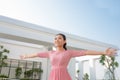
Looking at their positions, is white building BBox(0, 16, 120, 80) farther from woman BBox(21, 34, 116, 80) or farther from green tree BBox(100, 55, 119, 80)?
woman BBox(21, 34, 116, 80)

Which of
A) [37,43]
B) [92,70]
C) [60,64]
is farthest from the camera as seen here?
[92,70]

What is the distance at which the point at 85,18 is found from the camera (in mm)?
9875

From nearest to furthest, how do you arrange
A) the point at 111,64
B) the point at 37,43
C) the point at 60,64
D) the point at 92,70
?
the point at 60,64
the point at 37,43
the point at 111,64
the point at 92,70

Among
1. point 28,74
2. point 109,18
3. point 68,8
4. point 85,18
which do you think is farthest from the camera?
point 28,74

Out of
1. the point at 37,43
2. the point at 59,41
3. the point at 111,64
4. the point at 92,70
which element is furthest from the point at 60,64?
the point at 92,70

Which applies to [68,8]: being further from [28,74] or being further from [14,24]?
[28,74]

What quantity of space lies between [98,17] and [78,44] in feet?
6.27

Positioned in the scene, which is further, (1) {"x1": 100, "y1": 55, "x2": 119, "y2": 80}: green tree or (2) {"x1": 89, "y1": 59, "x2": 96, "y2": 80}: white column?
(2) {"x1": 89, "y1": 59, "x2": 96, "y2": 80}: white column

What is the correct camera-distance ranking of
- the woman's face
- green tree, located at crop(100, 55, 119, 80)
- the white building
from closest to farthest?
1. the woman's face
2. the white building
3. green tree, located at crop(100, 55, 119, 80)

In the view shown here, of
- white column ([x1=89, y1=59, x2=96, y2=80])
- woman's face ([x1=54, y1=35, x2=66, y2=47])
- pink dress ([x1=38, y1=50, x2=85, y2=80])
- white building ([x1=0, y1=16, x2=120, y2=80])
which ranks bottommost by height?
pink dress ([x1=38, y1=50, x2=85, y2=80])

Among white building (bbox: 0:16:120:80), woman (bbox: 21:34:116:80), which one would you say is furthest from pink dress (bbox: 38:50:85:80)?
white building (bbox: 0:16:120:80)

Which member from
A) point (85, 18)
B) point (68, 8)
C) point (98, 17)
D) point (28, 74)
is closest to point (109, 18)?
point (98, 17)

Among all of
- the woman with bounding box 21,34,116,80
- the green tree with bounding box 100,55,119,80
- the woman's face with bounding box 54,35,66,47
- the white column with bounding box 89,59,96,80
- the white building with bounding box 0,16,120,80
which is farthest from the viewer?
the white column with bounding box 89,59,96,80

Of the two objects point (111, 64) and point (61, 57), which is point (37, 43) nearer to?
point (111, 64)
